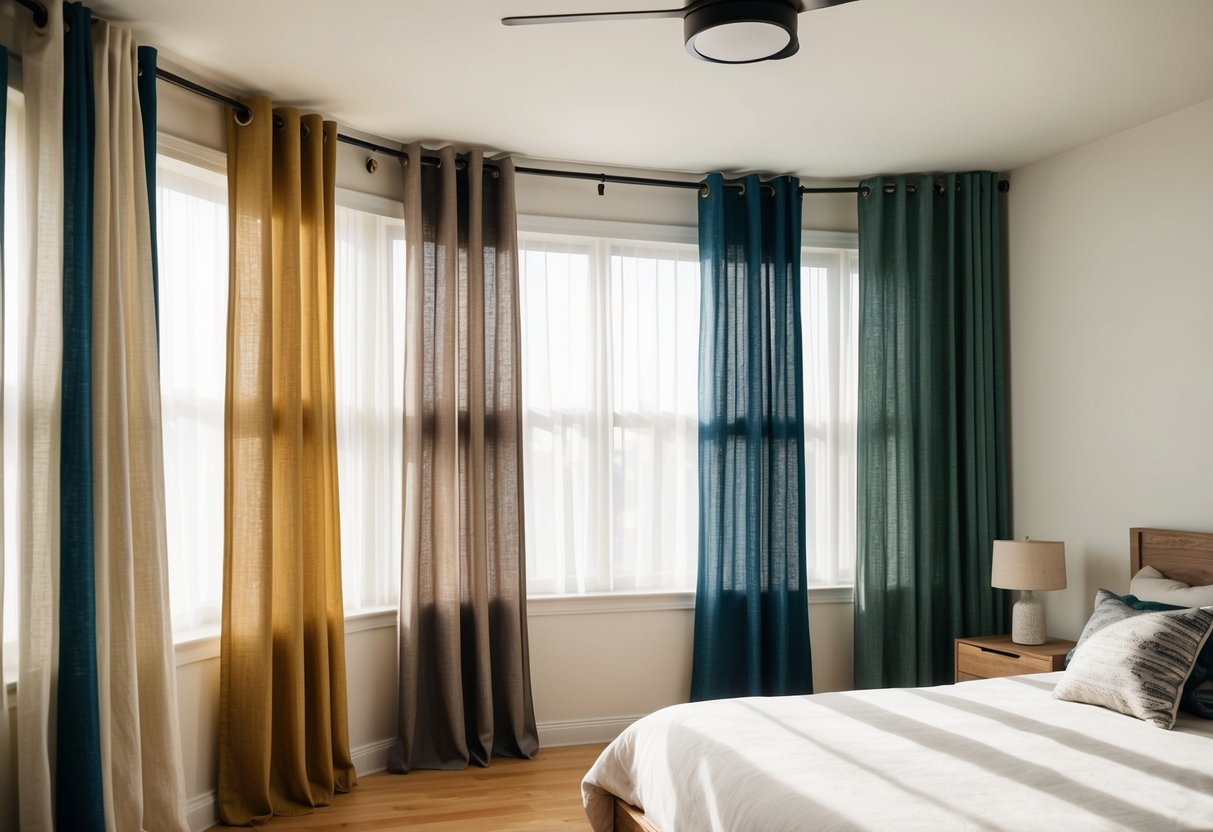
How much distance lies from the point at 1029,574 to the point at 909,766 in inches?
81.3

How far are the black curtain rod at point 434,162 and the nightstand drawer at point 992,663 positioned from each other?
228 centimetres

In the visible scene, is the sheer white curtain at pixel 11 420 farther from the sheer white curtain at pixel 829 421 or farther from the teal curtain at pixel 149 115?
the sheer white curtain at pixel 829 421

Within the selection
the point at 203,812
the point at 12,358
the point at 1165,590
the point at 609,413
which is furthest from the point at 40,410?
the point at 1165,590

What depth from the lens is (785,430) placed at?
4770 mm

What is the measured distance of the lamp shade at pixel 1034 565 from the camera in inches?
162

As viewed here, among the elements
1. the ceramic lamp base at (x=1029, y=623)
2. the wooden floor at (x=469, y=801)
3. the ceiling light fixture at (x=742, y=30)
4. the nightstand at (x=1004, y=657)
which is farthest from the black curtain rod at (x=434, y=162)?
the wooden floor at (x=469, y=801)

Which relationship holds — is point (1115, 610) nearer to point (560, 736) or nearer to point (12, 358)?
point (560, 736)

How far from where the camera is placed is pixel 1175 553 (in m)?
3.81

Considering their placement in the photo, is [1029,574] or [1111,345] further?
[1111,345]

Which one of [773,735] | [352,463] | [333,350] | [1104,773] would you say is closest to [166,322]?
[333,350]

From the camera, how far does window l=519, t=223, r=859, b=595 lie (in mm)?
4684

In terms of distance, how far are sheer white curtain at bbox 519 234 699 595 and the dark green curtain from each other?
0.91 metres

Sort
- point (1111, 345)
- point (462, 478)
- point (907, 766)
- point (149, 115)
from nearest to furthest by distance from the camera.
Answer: point (907, 766) < point (149, 115) < point (1111, 345) < point (462, 478)

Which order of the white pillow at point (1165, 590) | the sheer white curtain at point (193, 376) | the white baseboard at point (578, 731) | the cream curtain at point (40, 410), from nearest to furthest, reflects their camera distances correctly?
the cream curtain at point (40, 410)
the white pillow at point (1165, 590)
the sheer white curtain at point (193, 376)
the white baseboard at point (578, 731)
